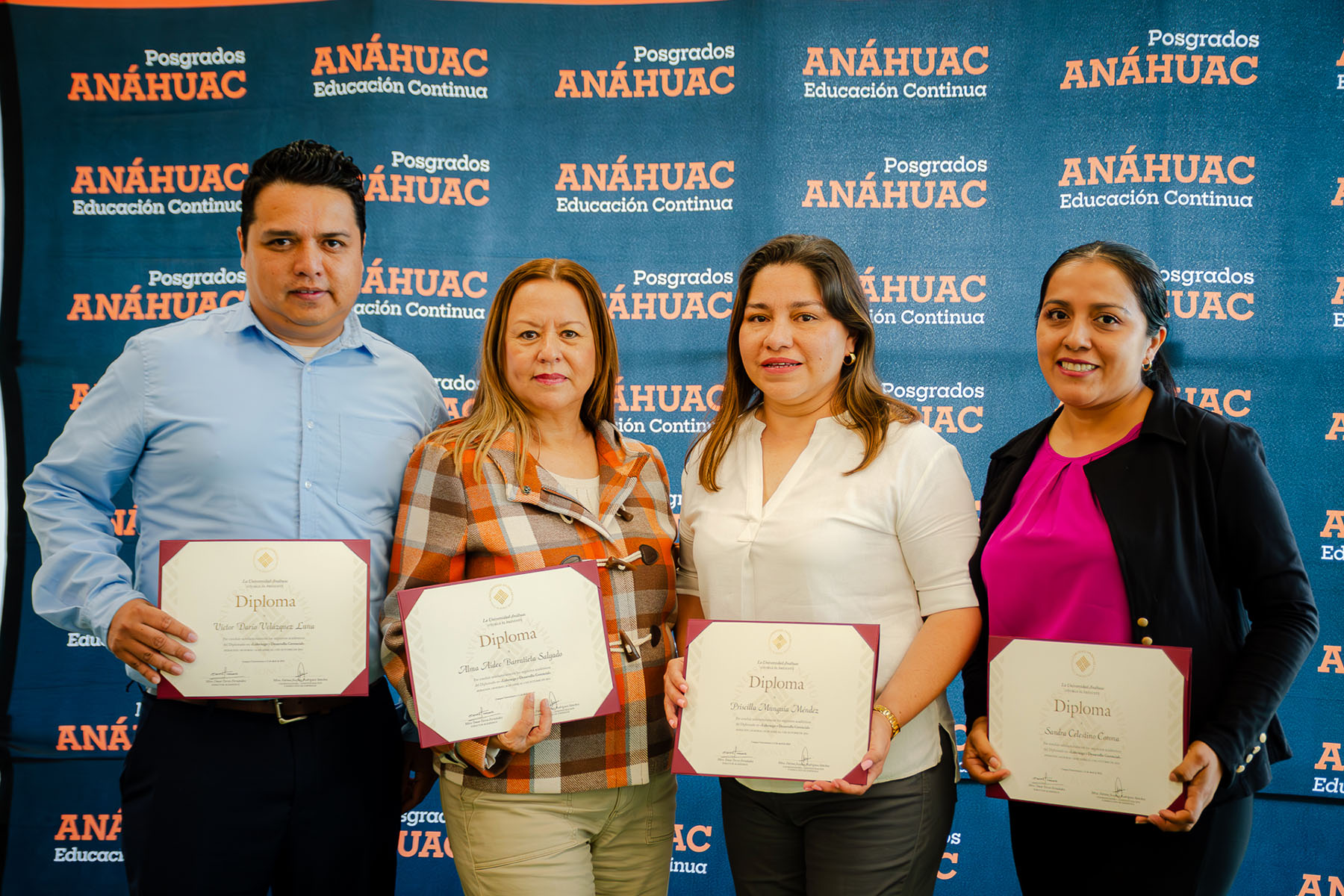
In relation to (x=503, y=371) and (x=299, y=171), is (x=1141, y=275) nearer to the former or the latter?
(x=503, y=371)

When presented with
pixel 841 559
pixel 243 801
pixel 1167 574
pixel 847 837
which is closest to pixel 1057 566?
pixel 1167 574

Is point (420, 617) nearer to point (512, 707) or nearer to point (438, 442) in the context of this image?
point (512, 707)

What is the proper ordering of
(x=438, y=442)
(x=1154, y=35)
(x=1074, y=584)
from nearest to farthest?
(x=1074, y=584), (x=438, y=442), (x=1154, y=35)

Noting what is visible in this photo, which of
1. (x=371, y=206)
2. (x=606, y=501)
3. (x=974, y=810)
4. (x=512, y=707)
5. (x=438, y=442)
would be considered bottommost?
(x=974, y=810)

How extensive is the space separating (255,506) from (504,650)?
666 mm

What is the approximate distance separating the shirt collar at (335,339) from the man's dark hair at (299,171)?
170mm

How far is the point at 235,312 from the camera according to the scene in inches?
73.9

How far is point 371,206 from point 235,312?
1394mm

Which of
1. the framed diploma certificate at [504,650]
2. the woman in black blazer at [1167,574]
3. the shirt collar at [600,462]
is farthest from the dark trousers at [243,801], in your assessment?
the woman in black blazer at [1167,574]

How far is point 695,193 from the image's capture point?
10.2ft

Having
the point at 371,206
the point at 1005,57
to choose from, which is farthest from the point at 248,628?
the point at 1005,57

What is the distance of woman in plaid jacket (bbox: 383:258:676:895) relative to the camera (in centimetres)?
161

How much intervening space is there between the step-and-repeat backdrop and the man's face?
125cm

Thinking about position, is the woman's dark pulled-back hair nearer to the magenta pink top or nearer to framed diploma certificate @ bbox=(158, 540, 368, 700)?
the magenta pink top
